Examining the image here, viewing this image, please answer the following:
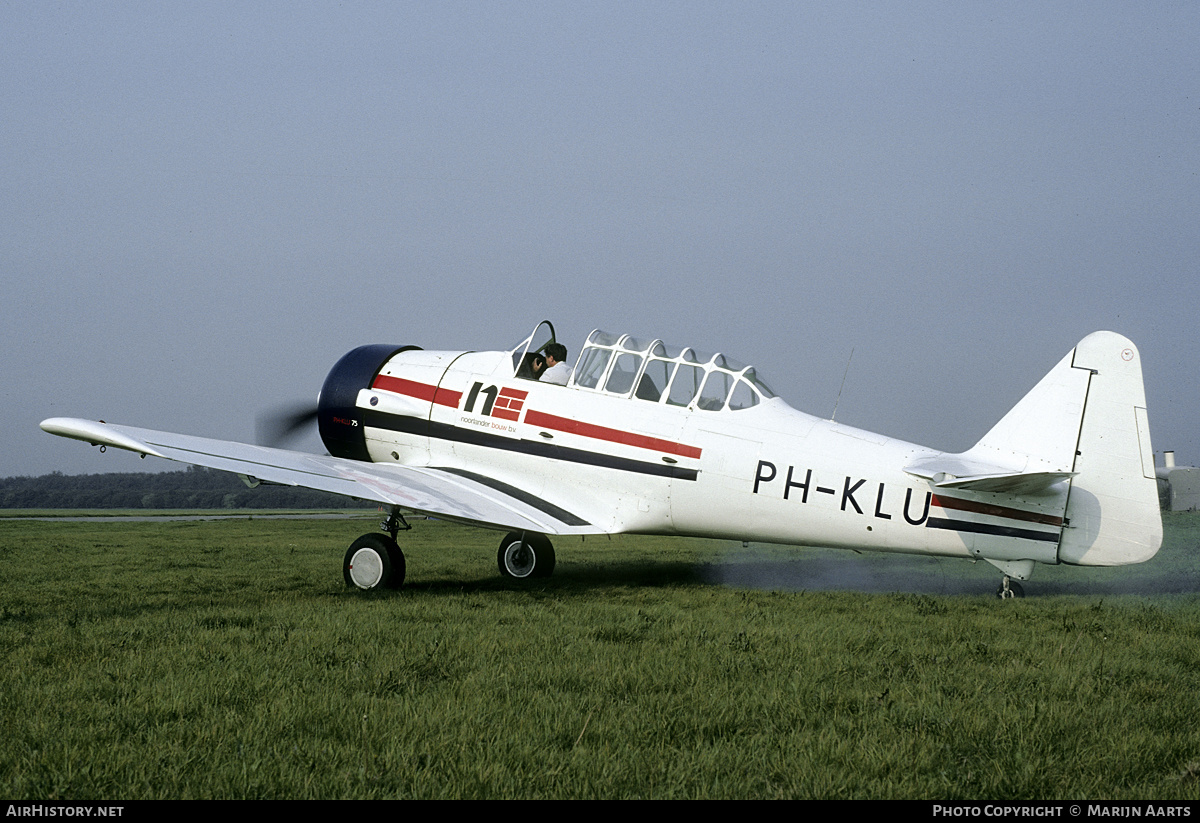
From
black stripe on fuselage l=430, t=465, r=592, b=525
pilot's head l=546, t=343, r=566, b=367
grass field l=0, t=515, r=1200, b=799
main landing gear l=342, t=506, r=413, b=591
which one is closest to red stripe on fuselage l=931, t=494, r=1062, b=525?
grass field l=0, t=515, r=1200, b=799

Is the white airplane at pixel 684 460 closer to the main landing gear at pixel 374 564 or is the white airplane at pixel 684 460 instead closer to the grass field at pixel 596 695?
the main landing gear at pixel 374 564

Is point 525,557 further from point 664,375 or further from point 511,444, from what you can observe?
point 664,375

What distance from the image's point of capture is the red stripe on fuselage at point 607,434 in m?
9.33

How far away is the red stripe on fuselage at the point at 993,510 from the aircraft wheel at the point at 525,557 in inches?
182

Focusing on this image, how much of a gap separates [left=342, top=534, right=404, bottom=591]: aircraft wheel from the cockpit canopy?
269 centimetres

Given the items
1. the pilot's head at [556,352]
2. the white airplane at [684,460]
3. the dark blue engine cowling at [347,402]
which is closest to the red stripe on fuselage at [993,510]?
the white airplane at [684,460]

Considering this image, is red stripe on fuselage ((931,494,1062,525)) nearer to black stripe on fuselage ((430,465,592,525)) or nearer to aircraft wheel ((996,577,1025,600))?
aircraft wheel ((996,577,1025,600))

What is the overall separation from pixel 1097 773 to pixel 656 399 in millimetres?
6638

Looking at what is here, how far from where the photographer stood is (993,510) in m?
8.12

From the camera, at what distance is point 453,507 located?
9.16 m

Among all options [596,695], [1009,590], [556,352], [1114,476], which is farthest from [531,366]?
[596,695]

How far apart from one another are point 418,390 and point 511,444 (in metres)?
1.56

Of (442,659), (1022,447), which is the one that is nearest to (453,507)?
(442,659)
